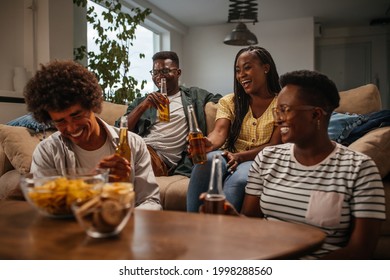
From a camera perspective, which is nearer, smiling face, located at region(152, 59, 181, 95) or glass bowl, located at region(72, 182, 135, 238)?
glass bowl, located at region(72, 182, 135, 238)

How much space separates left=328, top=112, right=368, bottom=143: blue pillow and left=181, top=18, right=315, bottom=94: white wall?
14.9 feet

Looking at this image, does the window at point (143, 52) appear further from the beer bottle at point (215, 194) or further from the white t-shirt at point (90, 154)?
the beer bottle at point (215, 194)

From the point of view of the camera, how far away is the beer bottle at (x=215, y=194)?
970 mm

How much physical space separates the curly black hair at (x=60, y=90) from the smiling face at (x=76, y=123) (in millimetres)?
17

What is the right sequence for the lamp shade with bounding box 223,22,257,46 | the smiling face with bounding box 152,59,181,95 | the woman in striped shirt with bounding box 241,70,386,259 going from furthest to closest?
1. the lamp shade with bounding box 223,22,257,46
2. the smiling face with bounding box 152,59,181,95
3. the woman in striped shirt with bounding box 241,70,386,259

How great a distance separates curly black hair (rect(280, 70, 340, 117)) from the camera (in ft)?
4.16

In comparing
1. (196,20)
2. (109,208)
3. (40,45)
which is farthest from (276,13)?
(109,208)

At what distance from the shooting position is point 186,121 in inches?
103

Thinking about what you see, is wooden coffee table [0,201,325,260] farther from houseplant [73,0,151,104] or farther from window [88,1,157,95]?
window [88,1,157,95]

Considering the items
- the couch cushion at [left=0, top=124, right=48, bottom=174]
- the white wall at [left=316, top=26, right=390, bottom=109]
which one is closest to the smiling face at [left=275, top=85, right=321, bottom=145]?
the couch cushion at [left=0, top=124, right=48, bottom=174]

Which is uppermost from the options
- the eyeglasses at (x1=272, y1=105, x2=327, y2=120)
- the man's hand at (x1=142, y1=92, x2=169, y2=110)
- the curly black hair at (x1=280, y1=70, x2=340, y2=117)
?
the man's hand at (x1=142, y1=92, x2=169, y2=110)

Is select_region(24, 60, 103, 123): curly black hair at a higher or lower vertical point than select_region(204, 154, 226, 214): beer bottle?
higher

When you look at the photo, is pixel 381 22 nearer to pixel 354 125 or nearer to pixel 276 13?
pixel 276 13

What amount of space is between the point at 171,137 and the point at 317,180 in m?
1.44
